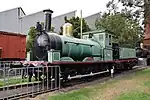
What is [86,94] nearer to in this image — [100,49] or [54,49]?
[54,49]

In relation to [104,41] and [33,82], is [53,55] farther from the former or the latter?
[104,41]

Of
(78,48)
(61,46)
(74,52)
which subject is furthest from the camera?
Result: (78,48)

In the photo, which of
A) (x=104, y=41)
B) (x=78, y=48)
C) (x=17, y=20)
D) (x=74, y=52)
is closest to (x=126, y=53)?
(x=104, y=41)

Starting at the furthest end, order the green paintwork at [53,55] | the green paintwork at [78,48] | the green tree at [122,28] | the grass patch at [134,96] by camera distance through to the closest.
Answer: the green tree at [122,28], the green paintwork at [78,48], the green paintwork at [53,55], the grass patch at [134,96]

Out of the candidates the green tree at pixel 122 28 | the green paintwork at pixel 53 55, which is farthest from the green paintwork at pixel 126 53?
the green paintwork at pixel 53 55

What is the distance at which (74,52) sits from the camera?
15.3m

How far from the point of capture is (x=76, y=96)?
10.0 m

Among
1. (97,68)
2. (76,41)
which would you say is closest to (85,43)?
(76,41)

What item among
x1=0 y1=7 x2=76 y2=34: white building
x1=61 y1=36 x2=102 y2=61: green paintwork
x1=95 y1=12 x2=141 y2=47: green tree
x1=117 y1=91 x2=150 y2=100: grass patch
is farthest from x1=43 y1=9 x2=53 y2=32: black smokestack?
x1=0 y1=7 x2=76 y2=34: white building

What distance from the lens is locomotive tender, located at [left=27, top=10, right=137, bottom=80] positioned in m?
13.6

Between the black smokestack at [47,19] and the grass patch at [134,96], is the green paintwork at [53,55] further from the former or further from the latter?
the grass patch at [134,96]

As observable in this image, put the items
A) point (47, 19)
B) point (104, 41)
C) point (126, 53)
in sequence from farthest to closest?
point (126, 53), point (104, 41), point (47, 19)

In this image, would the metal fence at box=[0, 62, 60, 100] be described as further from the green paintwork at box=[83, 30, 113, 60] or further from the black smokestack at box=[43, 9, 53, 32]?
the green paintwork at box=[83, 30, 113, 60]

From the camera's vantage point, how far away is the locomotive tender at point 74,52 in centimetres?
1362
